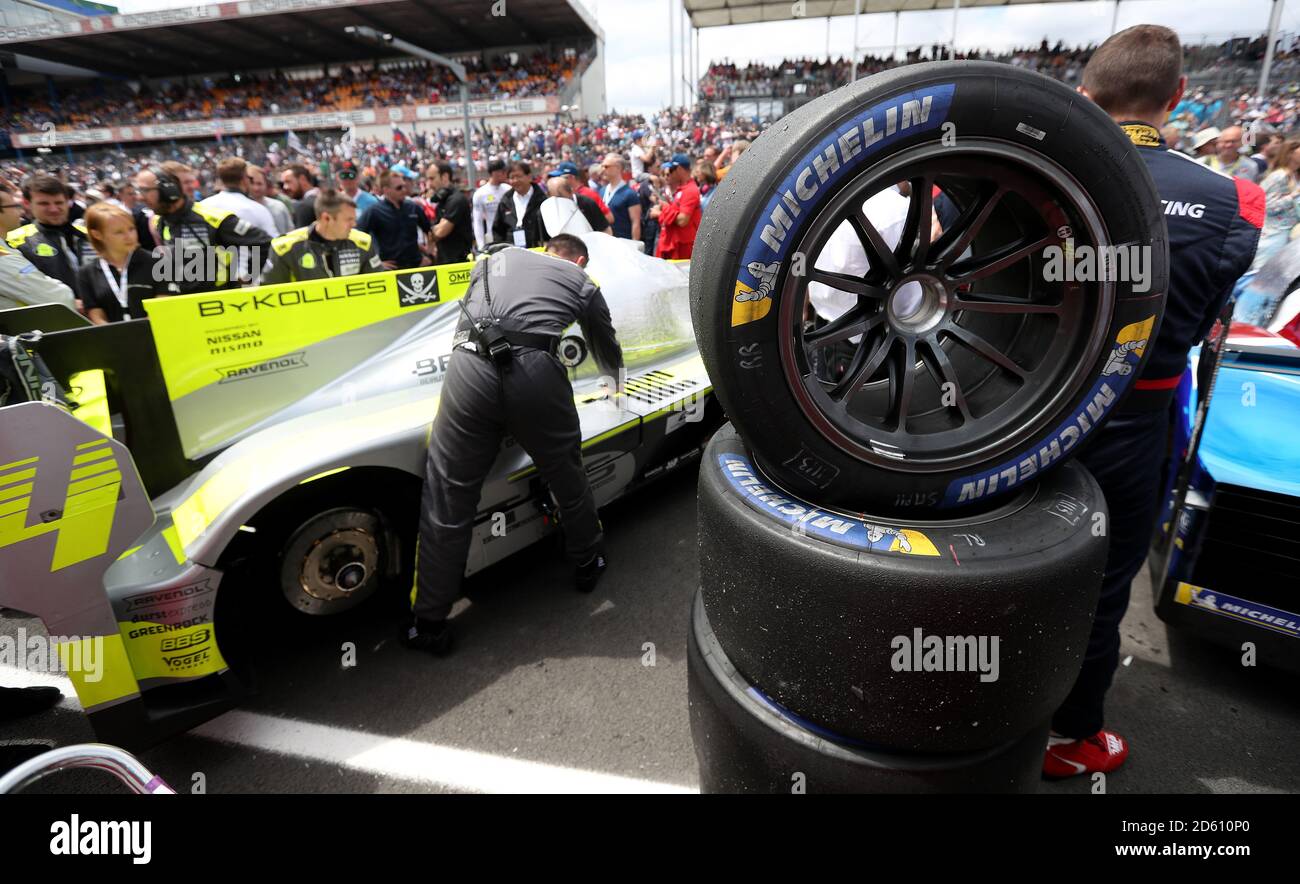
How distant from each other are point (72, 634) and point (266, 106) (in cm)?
4414

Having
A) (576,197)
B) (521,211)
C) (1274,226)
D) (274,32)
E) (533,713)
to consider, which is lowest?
(533,713)

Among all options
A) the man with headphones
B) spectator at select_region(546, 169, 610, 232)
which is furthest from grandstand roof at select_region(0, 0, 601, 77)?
the man with headphones

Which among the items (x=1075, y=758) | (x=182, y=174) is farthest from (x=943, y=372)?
(x=182, y=174)

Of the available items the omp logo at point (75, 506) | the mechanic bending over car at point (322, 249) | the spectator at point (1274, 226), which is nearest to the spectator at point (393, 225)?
the mechanic bending over car at point (322, 249)

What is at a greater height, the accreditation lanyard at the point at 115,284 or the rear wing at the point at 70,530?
the accreditation lanyard at the point at 115,284

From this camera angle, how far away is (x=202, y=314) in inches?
116

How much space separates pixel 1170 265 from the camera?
1.69 metres

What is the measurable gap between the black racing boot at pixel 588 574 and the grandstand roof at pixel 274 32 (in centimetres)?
3213

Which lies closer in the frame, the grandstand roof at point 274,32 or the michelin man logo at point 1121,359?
the michelin man logo at point 1121,359

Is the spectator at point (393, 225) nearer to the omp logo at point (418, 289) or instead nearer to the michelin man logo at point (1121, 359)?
the omp logo at point (418, 289)

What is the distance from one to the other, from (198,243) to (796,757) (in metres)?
5.35

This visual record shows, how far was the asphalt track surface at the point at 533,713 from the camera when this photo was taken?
226cm

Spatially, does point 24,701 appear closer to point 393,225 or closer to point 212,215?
point 212,215
